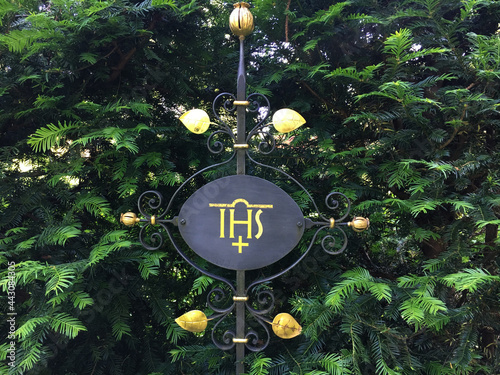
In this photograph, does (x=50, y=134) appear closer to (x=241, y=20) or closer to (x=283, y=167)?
(x=241, y=20)

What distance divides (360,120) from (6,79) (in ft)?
4.49

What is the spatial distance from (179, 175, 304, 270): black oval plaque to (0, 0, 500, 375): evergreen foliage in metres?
0.25

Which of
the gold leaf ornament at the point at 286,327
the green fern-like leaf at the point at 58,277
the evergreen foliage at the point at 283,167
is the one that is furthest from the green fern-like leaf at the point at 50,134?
the gold leaf ornament at the point at 286,327

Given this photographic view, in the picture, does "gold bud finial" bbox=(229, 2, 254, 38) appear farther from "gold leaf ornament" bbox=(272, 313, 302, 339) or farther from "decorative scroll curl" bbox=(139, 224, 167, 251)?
"gold leaf ornament" bbox=(272, 313, 302, 339)

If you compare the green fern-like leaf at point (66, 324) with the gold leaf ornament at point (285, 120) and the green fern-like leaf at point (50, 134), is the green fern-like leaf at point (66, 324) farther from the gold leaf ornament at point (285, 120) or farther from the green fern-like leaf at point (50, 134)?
the gold leaf ornament at point (285, 120)

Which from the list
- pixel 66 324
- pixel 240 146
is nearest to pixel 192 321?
pixel 66 324

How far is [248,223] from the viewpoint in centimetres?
108

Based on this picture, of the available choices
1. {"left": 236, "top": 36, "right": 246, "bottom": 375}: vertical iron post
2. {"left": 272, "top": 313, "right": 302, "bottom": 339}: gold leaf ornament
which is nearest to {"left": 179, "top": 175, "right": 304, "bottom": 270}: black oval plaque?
{"left": 236, "top": 36, "right": 246, "bottom": 375}: vertical iron post

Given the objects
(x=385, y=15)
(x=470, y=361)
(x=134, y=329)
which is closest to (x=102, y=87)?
(x=134, y=329)

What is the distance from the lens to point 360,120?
4.67 feet

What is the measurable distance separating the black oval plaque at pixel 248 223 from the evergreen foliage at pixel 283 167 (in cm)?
25

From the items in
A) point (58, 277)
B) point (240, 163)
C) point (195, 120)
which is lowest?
point (58, 277)

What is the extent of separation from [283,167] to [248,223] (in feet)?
1.73

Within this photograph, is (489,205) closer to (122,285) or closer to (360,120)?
(360,120)
